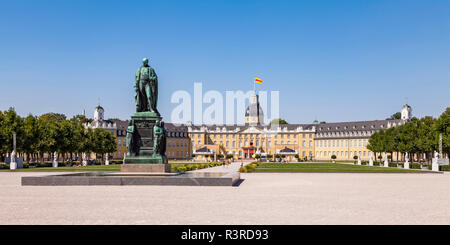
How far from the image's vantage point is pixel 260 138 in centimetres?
17025

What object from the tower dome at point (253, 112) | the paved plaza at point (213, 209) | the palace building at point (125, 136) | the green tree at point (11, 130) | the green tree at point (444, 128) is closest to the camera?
the paved plaza at point (213, 209)

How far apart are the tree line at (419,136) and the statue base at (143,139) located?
164 feet

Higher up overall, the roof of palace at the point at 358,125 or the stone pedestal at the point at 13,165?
the roof of palace at the point at 358,125

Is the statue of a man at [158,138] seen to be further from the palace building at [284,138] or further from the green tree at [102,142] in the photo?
the palace building at [284,138]

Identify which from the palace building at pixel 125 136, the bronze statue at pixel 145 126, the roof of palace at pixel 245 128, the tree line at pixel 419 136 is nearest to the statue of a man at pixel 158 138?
the bronze statue at pixel 145 126

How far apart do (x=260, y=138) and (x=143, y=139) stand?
14382 centimetres

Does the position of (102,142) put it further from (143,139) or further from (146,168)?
(146,168)

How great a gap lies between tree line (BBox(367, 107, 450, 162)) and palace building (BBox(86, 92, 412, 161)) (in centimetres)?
5096

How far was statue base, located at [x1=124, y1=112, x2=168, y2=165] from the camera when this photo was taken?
27.3 metres

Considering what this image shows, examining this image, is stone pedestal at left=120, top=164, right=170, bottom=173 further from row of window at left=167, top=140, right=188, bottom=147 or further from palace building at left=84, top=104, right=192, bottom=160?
row of window at left=167, top=140, right=188, bottom=147

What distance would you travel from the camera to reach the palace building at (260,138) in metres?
148
